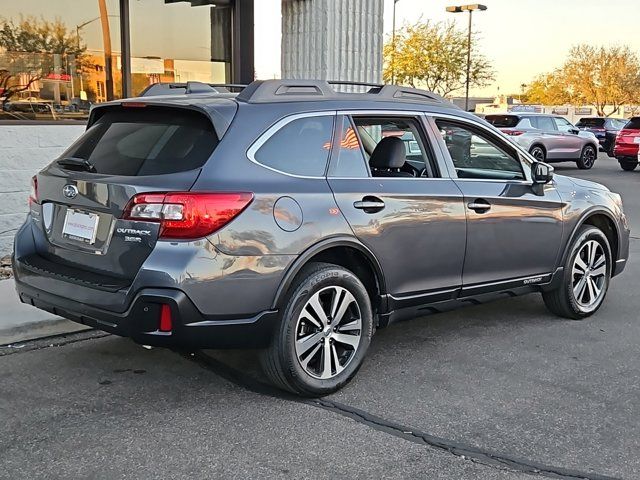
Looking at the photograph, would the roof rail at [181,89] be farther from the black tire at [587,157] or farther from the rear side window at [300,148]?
the black tire at [587,157]

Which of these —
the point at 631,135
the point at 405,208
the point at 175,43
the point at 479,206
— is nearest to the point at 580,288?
the point at 479,206

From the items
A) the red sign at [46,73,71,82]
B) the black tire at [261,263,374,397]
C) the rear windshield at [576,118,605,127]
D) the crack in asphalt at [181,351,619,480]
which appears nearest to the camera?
the crack in asphalt at [181,351,619,480]

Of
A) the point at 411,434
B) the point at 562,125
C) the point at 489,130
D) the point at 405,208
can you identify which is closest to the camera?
the point at 411,434

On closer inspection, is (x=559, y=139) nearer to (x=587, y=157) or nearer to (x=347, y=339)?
(x=587, y=157)

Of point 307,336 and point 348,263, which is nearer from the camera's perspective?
point 307,336

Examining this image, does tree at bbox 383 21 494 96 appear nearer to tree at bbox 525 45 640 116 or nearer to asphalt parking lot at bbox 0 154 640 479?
tree at bbox 525 45 640 116

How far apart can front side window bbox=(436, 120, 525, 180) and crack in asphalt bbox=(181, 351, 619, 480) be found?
2040 millimetres

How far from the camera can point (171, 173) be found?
3.95 metres

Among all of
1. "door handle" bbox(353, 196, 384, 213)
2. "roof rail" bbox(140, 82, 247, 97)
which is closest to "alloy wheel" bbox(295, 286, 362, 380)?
"door handle" bbox(353, 196, 384, 213)

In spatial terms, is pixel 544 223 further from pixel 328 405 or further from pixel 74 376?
pixel 74 376

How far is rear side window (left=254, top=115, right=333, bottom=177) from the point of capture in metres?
4.20

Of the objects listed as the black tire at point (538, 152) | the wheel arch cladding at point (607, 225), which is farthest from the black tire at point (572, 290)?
the black tire at point (538, 152)

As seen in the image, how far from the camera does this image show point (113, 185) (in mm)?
4000

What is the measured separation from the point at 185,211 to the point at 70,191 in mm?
886
